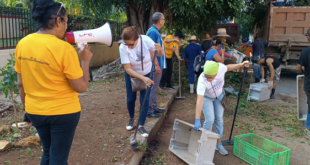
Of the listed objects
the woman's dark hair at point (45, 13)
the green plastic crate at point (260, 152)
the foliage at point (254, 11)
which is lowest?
the green plastic crate at point (260, 152)

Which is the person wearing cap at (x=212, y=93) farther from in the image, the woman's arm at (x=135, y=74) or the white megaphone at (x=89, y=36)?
the white megaphone at (x=89, y=36)

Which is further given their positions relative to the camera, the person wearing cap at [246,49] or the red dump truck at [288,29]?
the person wearing cap at [246,49]

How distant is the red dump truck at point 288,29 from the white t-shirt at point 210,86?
773 centimetres

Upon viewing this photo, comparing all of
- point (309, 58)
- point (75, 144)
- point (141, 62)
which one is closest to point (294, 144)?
point (309, 58)

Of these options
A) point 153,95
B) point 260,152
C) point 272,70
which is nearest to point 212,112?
point 260,152

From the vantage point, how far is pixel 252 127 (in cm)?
516

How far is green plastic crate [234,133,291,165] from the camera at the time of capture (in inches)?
130

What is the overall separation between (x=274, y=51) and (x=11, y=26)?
9.84 metres

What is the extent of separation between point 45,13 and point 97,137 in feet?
7.66

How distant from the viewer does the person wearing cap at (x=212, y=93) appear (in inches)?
132

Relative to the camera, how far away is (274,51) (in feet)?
35.3

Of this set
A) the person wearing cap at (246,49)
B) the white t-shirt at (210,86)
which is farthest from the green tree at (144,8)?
the white t-shirt at (210,86)

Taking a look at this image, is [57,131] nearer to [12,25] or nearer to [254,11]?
[12,25]

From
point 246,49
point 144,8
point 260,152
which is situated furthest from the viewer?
point 246,49
